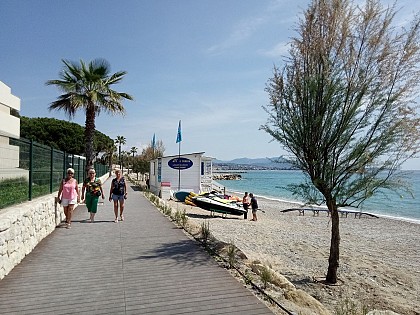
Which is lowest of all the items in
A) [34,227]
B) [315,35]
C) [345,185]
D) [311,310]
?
[311,310]

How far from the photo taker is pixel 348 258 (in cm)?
1227

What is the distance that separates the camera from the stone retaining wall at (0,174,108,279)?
219 inches

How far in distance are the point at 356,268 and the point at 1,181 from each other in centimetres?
937

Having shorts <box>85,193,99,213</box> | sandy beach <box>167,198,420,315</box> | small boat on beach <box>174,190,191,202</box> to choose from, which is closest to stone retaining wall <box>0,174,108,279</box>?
shorts <box>85,193,99,213</box>

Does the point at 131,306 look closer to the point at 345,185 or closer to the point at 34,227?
the point at 34,227

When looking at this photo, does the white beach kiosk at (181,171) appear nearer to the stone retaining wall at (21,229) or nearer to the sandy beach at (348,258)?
the sandy beach at (348,258)

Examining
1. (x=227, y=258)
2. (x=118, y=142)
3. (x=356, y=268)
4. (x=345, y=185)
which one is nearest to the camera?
(x=227, y=258)

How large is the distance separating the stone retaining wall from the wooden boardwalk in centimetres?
17

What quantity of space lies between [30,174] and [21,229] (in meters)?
2.20

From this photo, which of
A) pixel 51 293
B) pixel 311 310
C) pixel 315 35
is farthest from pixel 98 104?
pixel 311 310

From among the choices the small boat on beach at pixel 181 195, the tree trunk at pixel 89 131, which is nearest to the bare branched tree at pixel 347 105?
the tree trunk at pixel 89 131

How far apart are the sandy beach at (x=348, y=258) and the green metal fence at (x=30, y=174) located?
4774 millimetres

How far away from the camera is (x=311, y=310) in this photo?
4805mm

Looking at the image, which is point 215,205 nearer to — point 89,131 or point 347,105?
point 89,131
